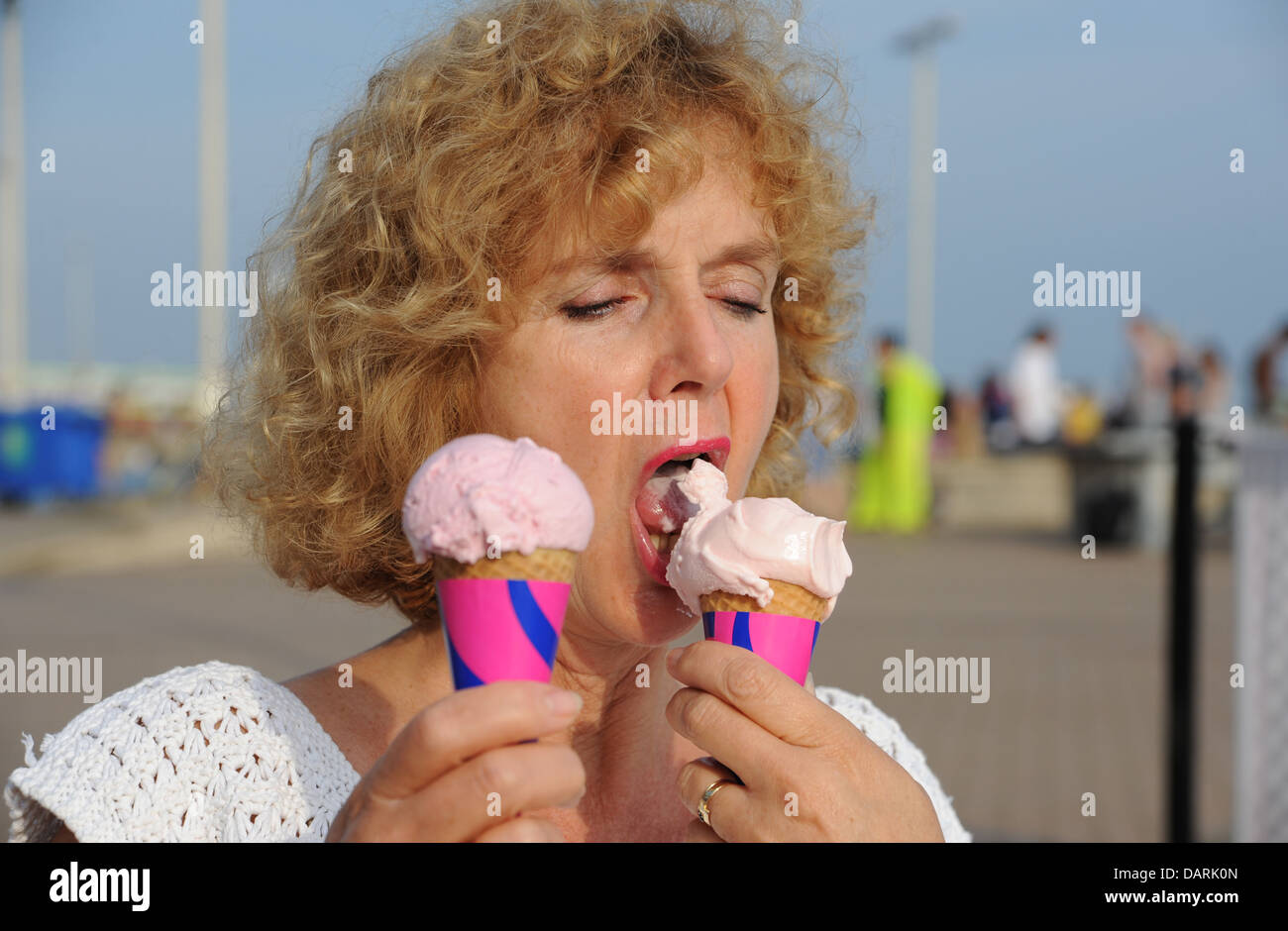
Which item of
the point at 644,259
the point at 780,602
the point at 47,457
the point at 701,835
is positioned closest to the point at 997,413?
the point at 47,457

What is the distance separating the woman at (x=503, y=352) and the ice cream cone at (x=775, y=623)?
22 centimetres

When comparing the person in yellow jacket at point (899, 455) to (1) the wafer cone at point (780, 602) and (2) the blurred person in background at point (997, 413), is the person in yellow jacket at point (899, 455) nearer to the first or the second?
(2) the blurred person in background at point (997, 413)

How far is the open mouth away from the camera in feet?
7.11

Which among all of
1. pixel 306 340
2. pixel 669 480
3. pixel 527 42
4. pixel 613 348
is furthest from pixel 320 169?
pixel 669 480

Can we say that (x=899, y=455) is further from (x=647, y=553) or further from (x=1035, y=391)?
(x=647, y=553)

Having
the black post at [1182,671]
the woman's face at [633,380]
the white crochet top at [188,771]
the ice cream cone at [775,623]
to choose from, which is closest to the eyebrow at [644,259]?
the woman's face at [633,380]

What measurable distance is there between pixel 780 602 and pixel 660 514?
0.33 m

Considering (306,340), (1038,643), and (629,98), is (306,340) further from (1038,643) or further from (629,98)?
(1038,643)

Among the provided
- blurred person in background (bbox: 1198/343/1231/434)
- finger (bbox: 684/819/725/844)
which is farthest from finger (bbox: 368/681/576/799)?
blurred person in background (bbox: 1198/343/1231/434)

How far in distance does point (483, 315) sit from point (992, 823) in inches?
215

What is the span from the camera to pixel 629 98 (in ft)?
7.51

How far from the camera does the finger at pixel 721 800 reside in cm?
174

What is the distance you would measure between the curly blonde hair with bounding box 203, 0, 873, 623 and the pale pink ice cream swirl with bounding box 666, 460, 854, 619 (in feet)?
1.76

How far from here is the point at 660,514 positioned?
2.17m
